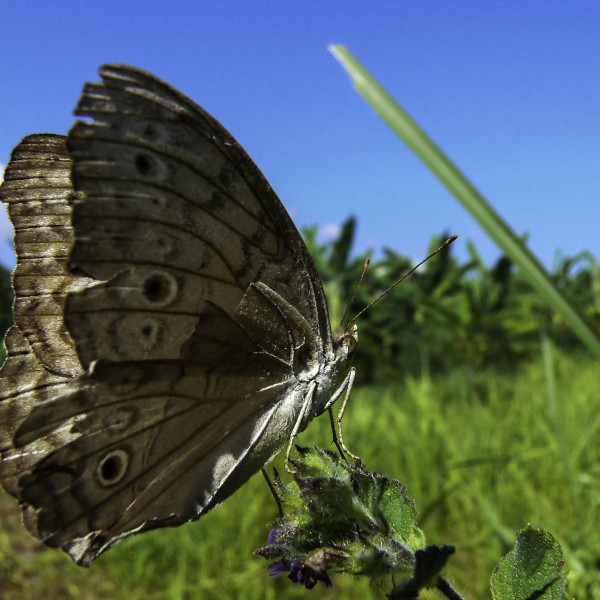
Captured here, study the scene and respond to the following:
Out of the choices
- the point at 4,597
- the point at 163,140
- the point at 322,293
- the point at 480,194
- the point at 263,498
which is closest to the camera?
the point at 480,194

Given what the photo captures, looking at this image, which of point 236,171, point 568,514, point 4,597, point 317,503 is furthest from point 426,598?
point 4,597

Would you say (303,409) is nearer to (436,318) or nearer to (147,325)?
(147,325)

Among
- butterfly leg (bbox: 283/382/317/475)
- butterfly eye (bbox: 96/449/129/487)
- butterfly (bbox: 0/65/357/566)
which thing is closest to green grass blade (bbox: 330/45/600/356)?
butterfly (bbox: 0/65/357/566)

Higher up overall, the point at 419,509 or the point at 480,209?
the point at 480,209

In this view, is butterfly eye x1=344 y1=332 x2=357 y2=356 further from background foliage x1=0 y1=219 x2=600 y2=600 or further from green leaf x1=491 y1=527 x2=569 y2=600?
background foliage x1=0 y1=219 x2=600 y2=600

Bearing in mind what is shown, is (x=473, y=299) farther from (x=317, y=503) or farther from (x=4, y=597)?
(x=317, y=503)

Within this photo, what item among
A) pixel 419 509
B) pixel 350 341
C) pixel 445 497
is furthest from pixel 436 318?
pixel 350 341
